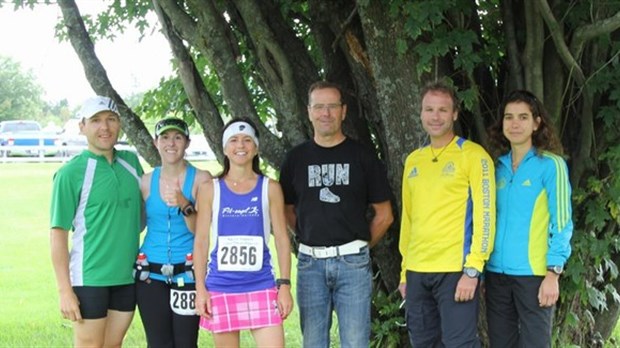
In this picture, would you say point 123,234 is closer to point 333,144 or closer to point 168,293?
point 168,293

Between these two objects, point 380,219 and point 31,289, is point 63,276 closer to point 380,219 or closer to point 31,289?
point 380,219

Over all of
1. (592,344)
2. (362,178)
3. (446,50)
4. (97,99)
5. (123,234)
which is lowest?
(592,344)

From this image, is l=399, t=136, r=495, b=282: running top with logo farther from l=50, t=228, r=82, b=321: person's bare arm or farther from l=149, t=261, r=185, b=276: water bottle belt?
l=50, t=228, r=82, b=321: person's bare arm

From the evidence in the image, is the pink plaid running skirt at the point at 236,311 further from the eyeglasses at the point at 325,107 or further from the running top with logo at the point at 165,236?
the eyeglasses at the point at 325,107

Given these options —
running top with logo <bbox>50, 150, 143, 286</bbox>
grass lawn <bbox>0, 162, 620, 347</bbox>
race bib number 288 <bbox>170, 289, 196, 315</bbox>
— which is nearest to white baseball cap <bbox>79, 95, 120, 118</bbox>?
running top with logo <bbox>50, 150, 143, 286</bbox>

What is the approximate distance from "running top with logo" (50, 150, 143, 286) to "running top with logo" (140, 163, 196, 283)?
101 mm

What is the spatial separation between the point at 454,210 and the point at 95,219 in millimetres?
1926

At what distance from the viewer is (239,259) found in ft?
14.0

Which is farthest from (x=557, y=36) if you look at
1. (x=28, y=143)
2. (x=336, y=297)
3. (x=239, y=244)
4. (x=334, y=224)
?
(x=28, y=143)

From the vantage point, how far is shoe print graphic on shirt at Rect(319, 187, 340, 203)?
14.6ft

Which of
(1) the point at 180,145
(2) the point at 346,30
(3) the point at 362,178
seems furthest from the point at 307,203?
(2) the point at 346,30

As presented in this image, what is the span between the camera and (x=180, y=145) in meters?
4.56

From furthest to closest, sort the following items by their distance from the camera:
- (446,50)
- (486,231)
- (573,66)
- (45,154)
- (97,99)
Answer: (45,154) → (573,66) → (446,50) → (97,99) → (486,231)

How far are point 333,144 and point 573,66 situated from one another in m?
1.78
